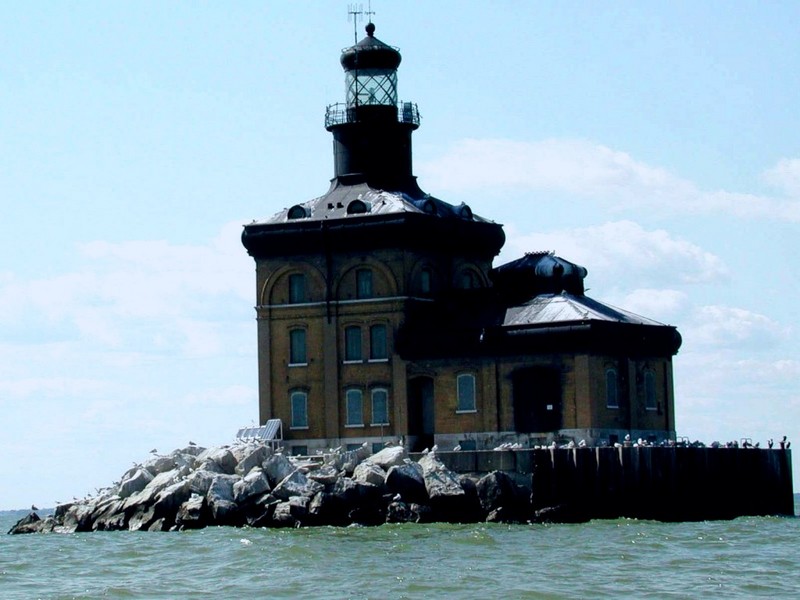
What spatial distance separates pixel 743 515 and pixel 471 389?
31.7ft

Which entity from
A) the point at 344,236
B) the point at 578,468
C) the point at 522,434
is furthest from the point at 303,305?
the point at 578,468

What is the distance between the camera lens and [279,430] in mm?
66312

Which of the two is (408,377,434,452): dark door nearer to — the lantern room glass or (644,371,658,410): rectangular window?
(644,371,658,410): rectangular window

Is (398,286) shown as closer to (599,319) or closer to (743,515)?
(599,319)

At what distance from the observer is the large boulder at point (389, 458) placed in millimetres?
58406

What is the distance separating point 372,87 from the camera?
2714 inches

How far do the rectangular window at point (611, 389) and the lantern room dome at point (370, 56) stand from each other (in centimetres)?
1421

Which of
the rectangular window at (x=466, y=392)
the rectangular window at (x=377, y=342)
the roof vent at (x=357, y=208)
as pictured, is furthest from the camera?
the roof vent at (x=357, y=208)

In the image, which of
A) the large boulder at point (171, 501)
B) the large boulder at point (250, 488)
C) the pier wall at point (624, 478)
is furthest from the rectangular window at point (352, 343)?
the large boulder at point (171, 501)

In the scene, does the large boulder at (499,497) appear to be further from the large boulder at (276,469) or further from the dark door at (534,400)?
the large boulder at (276,469)

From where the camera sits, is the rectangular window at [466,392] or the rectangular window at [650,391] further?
the rectangular window at [650,391]

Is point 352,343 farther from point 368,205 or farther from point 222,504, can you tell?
point 222,504

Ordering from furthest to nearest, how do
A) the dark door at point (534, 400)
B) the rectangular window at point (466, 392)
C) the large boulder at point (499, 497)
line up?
the rectangular window at point (466, 392)
the dark door at point (534, 400)
the large boulder at point (499, 497)

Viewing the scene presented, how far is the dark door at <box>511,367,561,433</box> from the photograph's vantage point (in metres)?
62.2
